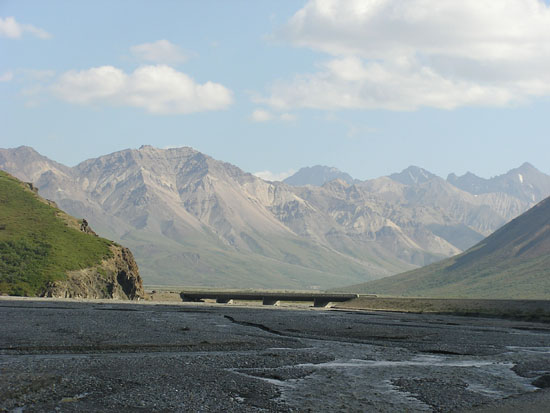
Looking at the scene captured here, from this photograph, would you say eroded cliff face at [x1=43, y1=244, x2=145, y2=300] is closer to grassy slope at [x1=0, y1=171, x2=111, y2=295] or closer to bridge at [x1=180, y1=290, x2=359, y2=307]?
grassy slope at [x1=0, y1=171, x2=111, y2=295]

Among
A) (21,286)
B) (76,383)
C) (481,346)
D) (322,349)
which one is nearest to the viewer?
(76,383)

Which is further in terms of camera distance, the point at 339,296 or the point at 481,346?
the point at 339,296

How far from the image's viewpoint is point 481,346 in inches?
2100

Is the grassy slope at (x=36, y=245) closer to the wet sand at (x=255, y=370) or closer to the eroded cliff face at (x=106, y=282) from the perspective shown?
the eroded cliff face at (x=106, y=282)

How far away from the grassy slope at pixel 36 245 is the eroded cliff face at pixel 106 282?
4.90ft

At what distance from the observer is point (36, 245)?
12862 cm

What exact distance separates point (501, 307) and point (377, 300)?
31418 millimetres

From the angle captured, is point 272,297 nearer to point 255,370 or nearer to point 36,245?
point 36,245

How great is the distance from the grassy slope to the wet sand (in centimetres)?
5985

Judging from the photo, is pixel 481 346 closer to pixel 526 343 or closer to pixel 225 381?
pixel 526 343

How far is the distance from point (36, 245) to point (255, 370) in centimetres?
10186

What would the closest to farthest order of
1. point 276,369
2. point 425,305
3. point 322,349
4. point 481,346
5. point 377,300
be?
point 276,369 → point 322,349 → point 481,346 → point 425,305 → point 377,300

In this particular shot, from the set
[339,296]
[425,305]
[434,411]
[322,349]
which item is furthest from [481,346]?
[339,296]

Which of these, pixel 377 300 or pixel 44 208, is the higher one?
pixel 44 208
